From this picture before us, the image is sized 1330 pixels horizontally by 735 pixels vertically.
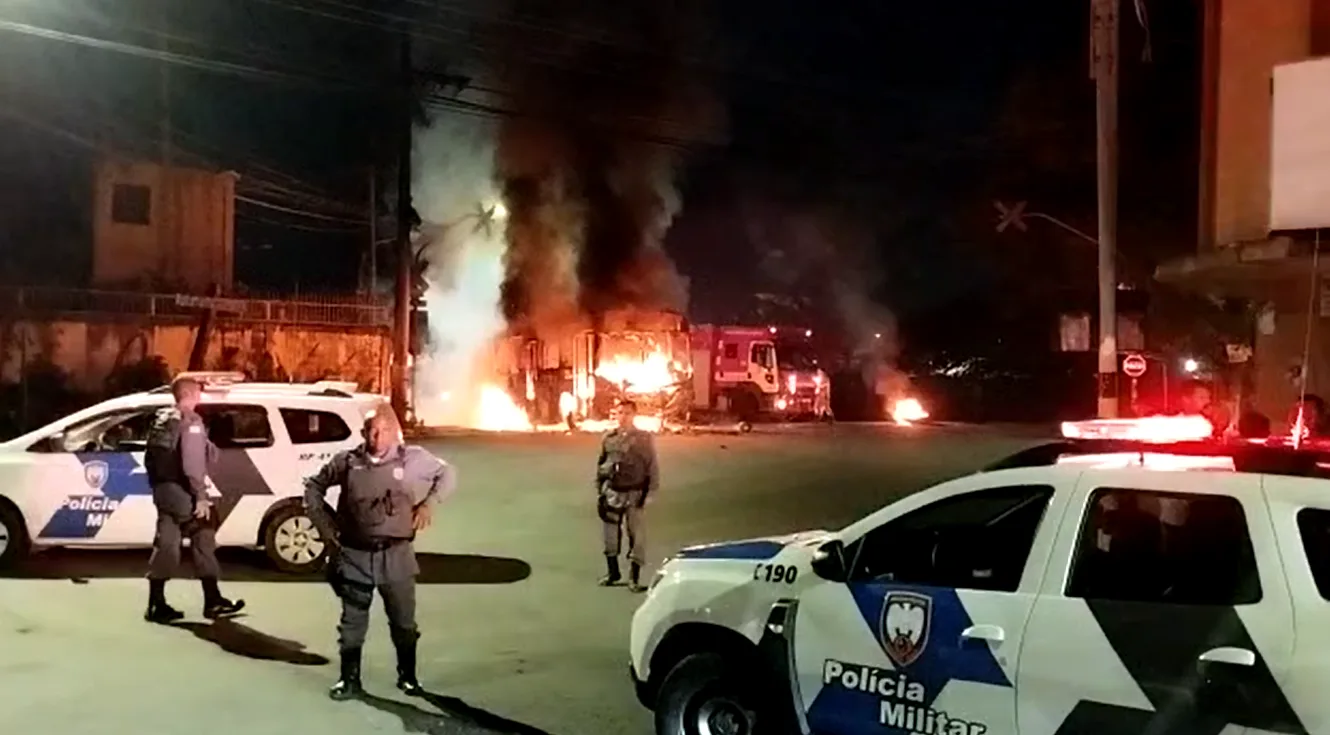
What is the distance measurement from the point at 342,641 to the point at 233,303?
89.6ft

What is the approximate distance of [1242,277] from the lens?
43.2 feet

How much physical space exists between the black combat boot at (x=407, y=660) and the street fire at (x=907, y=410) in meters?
42.8

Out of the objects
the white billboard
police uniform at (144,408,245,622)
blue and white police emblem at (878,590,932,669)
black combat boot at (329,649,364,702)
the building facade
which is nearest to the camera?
blue and white police emblem at (878,590,932,669)

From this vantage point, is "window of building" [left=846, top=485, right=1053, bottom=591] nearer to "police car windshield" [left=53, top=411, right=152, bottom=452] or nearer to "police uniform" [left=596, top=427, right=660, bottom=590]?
"police uniform" [left=596, top=427, right=660, bottom=590]

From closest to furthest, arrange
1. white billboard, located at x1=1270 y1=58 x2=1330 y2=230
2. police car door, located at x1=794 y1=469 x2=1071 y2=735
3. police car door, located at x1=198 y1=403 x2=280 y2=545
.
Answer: police car door, located at x1=794 y1=469 x2=1071 y2=735, white billboard, located at x1=1270 y1=58 x2=1330 y2=230, police car door, located at x1=198 y1=403 x2=280 y2=545

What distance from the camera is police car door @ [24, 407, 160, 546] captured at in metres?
12.0

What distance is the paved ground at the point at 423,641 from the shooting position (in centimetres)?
752

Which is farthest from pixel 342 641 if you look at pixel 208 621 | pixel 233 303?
pixel 233 303

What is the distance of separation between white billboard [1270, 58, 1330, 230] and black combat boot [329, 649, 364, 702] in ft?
25.9

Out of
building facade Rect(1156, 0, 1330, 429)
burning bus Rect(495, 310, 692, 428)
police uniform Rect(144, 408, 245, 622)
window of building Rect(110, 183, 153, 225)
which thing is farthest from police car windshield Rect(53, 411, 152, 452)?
window of building Rect(110, 183, 153, 225)

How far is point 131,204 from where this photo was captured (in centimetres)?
3800

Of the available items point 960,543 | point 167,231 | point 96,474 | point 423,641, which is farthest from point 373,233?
point 960,543

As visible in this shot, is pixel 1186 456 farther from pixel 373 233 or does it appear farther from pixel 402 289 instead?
pixel 373 233

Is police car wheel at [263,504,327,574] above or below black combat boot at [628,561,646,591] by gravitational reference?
above
